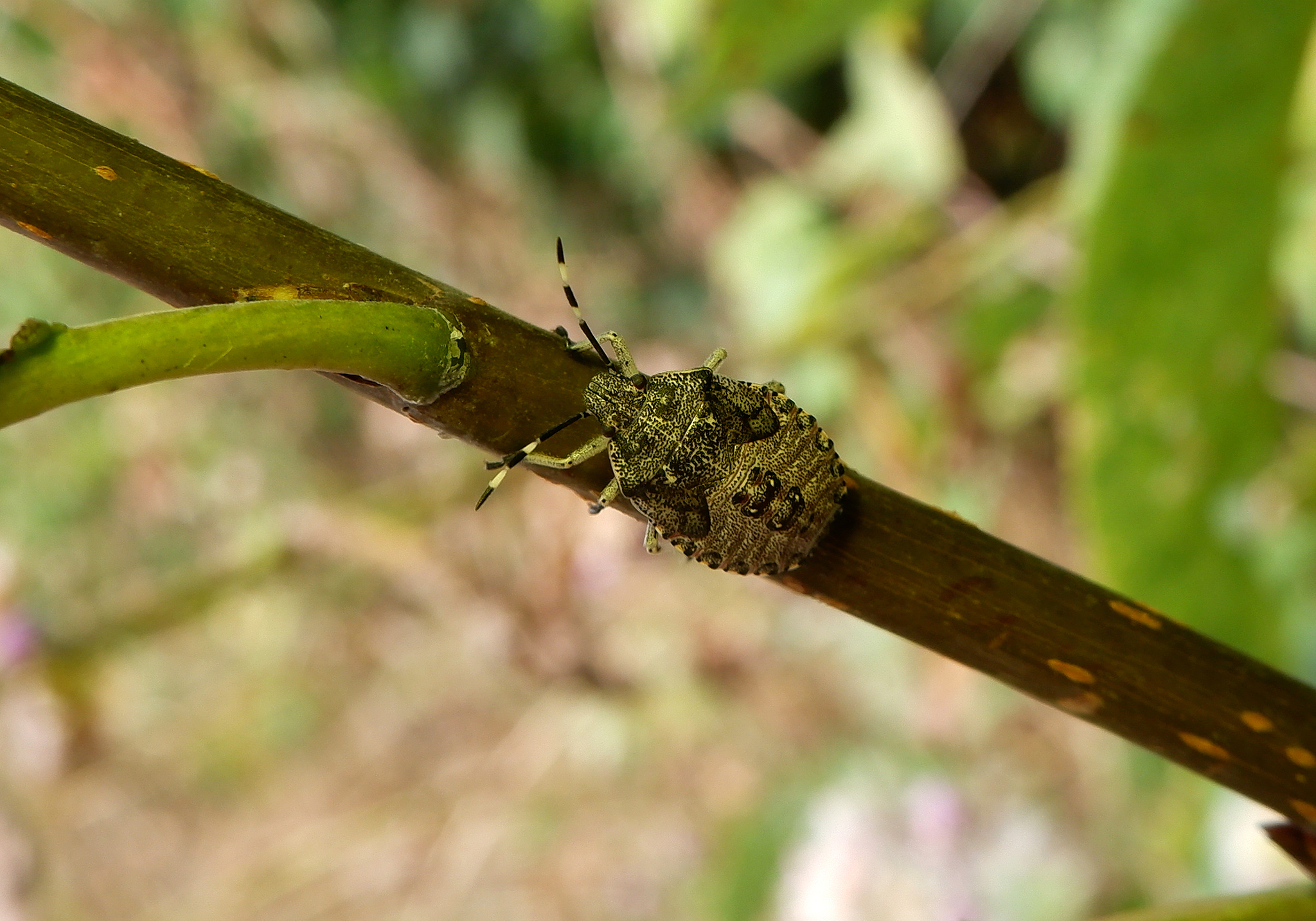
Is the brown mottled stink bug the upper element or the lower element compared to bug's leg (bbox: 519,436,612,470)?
upper

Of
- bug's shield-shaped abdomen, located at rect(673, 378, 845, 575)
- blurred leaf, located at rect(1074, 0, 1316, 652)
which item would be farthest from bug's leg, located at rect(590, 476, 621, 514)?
blurred leaf, located at rect(1074, 0, 1316, 652)

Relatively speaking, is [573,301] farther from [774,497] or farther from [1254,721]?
[1254,721]

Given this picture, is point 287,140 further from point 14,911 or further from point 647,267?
Result: point 14,911

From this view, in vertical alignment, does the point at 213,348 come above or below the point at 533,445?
below

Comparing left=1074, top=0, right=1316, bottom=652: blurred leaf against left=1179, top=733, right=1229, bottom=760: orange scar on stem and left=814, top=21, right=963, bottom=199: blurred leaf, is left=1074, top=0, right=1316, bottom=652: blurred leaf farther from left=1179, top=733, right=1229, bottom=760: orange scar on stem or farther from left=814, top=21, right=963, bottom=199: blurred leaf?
left=814, top=21, right=963, bottom=199: blurred leaf

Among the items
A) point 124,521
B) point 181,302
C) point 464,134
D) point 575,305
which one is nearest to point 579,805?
point 124,521

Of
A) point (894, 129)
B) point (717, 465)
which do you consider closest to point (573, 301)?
point (717, 465)
